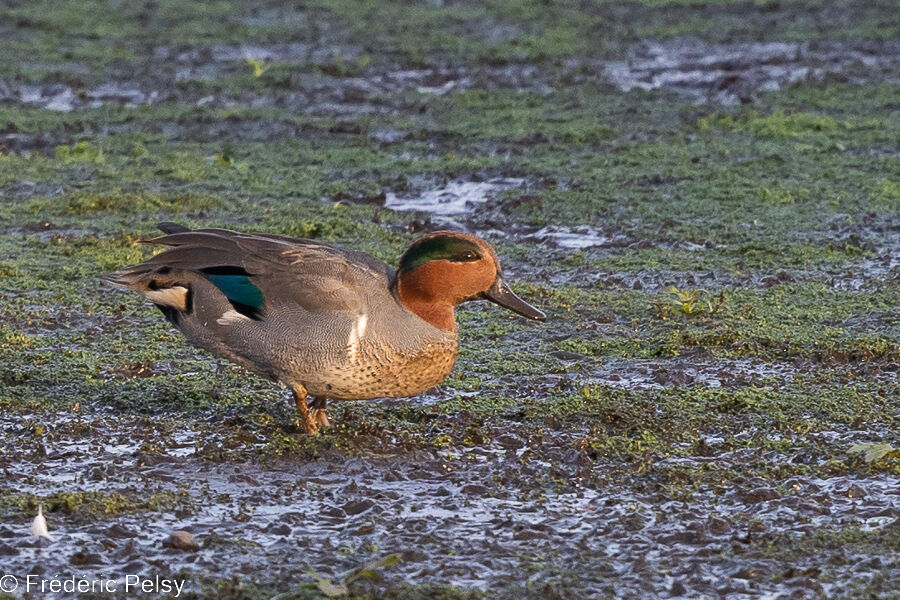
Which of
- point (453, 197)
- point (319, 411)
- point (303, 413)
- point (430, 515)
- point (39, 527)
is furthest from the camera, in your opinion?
point (453, 197)

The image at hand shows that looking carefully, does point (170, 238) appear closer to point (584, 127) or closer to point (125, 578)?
point (125, 578)

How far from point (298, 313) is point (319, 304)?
10cm

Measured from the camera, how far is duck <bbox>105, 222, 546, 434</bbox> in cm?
514

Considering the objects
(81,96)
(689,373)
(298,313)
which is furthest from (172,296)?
(81,96)

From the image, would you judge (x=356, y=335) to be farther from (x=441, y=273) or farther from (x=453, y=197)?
(x=453, y=197)

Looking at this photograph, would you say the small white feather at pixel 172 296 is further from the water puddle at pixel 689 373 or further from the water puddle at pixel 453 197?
the water puddle at pixel 453 197

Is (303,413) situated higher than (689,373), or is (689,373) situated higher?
(303,413)

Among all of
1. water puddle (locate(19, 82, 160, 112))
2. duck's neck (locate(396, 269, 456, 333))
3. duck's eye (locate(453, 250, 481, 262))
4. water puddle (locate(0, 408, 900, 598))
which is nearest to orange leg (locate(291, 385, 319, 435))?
water puddle (locate(0, 408, 900, 598))

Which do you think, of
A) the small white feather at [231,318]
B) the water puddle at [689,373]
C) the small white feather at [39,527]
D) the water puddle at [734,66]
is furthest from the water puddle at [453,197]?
the small white feather at [39,527]

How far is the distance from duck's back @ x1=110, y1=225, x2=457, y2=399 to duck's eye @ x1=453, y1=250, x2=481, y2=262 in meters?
0.29

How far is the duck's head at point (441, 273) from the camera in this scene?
531 cm

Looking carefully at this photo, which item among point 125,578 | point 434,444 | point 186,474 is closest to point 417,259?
point 434,444

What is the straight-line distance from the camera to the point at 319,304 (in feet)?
17.0

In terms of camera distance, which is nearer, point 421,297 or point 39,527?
point 39,527
